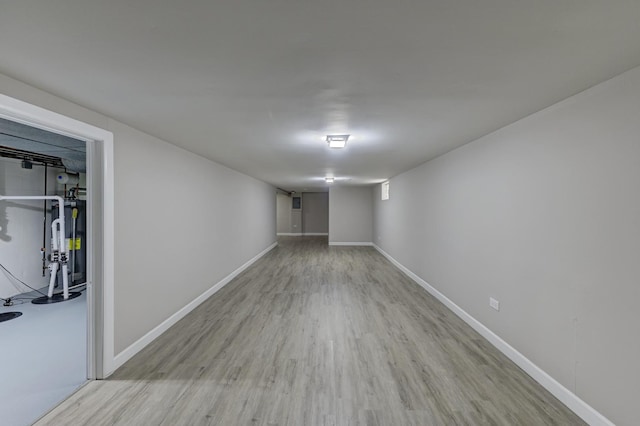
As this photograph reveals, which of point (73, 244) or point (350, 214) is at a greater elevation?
point (350, 214)

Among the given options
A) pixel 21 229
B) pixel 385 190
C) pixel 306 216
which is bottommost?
pixel 21 229

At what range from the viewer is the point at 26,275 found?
476cm

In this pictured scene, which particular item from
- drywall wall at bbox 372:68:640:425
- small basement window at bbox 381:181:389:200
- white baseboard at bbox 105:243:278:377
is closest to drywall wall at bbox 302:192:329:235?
small basement window at bbox 381:181:389:200

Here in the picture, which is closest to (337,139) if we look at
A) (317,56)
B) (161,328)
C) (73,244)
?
(317,56)

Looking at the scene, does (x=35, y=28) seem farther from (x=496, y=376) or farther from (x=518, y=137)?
(x=496, y=376)

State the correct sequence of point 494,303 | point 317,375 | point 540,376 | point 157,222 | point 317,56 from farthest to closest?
1. point 157,222
2. point 494,303
3. point 317,375
4. point 540,376
5. point 317,56

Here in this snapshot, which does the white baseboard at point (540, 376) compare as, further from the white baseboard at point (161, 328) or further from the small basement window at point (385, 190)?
the small basement window at point (385, 190)

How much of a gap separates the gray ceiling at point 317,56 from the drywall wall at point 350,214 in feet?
26.6

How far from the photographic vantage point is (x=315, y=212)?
14.4m

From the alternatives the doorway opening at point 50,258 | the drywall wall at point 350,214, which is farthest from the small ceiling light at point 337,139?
the drywall wall at point 350,214

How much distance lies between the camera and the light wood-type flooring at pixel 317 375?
2041 millimetres

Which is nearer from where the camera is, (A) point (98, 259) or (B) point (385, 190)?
(A) point (98, 259)

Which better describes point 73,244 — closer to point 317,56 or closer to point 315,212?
point 317,56

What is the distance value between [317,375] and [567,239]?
7.41 feet
